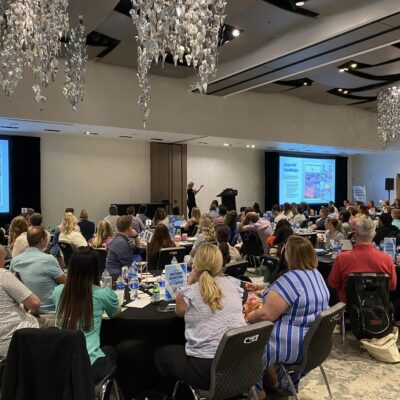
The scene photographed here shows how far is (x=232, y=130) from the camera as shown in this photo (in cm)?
1167

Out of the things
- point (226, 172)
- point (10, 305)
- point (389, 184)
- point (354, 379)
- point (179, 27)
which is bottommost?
point (354, 379)

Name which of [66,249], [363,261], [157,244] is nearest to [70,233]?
[66,249]

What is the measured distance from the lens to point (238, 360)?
2412mm

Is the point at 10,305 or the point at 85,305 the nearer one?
the point at 85,305

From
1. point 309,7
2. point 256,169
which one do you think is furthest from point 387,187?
point 309,7

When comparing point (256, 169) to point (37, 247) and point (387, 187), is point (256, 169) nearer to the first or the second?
point (387, 187)

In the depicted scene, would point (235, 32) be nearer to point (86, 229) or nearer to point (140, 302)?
point (86, 229)

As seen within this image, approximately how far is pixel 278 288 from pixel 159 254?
251cm

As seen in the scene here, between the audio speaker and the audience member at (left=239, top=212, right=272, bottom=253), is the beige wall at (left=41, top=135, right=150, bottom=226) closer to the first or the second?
the audience member at (left=239, top=212, right=272, bottom=253)

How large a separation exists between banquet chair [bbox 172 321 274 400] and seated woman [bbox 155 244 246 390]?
0.10 metres

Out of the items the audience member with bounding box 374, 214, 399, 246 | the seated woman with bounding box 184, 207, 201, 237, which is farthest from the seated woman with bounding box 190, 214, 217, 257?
the seated woman with bounding box 184, 207, 201, 237

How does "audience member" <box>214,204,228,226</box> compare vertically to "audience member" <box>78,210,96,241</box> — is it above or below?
above

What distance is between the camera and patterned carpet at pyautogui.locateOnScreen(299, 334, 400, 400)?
10.8ft

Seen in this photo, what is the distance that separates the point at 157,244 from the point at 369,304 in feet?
8.55
